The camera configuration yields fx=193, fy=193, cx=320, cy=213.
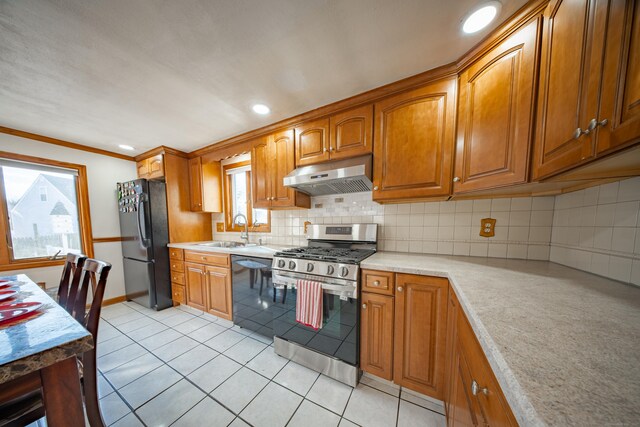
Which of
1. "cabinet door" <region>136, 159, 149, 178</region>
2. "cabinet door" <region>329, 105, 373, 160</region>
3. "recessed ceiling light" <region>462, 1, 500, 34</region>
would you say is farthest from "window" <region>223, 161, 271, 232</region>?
"recessed ceiling light" <region>462, 1, 500, 34</region>

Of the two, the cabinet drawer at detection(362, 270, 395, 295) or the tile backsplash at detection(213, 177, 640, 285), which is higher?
the tile backsplash at detection(213, 177, 640, 285)

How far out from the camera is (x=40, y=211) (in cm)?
231

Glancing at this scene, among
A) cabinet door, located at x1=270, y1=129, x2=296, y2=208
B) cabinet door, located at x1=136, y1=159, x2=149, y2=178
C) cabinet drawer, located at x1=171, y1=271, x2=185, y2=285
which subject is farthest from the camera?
cabinet door, located at x1=136, y1=159, x2=149, y2=178

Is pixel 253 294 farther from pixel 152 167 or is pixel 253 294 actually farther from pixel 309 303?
pixel 152 167

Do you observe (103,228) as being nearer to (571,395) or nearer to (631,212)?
(571,395)

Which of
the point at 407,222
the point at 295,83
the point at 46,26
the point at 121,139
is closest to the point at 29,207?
the point at 121,139

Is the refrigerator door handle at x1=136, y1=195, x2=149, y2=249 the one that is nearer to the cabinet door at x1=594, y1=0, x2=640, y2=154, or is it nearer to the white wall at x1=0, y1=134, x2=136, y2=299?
the white wall at x1=0, y1=134, x2=136, y2=299

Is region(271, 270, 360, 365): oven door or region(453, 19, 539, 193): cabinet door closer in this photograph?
region(453, 19, 539, 193): cabinet door

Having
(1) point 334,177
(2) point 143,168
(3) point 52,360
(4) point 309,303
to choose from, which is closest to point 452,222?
(1) point 334,177

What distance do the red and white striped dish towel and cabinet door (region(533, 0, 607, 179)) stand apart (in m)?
1.42

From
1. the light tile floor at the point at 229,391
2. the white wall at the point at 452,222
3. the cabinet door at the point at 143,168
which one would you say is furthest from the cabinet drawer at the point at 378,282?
the cabinet door at the point at 143,168

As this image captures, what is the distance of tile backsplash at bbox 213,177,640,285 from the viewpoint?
0.90m

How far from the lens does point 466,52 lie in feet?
3.96

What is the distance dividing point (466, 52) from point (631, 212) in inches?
45.8
